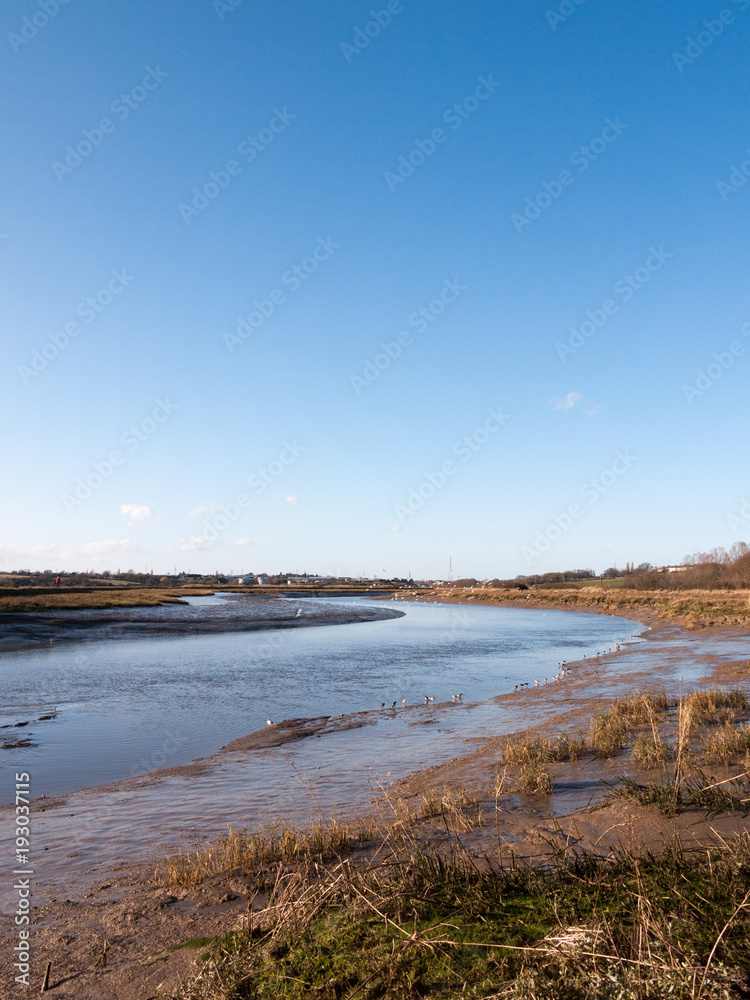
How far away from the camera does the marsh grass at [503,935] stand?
2977 mm

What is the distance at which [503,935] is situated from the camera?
371cm

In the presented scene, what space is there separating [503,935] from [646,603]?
70929 mm

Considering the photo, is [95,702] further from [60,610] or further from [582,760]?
[60,610]

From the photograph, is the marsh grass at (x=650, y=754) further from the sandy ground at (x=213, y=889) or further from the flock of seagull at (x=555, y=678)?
the flock of seagull at (x=555, y=678)

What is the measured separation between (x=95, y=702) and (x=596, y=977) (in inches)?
675

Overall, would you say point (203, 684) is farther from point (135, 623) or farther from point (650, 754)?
point (135, 623)

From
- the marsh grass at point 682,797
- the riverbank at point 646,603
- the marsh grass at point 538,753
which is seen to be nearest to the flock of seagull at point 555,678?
the marsh grass at point 538,753

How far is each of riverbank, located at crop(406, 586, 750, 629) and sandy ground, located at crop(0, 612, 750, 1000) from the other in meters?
36.5

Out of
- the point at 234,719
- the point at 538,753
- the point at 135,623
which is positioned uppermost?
the point at 538,753

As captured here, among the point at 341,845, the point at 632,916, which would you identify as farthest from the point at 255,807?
the point at 632,916

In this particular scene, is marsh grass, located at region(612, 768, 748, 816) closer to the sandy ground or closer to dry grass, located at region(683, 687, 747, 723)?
the sandy ground

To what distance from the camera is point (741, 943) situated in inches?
127

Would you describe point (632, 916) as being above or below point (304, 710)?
above

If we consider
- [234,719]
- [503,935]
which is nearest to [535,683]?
[234,719]
